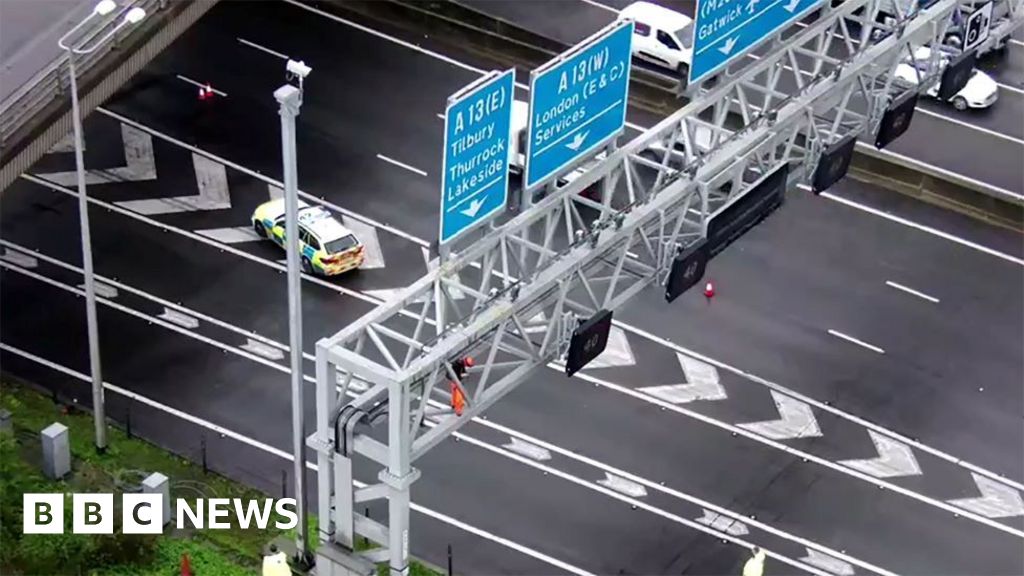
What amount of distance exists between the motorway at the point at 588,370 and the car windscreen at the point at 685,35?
11.7ft

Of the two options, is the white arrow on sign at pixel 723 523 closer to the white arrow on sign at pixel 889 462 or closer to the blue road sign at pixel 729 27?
the white arrow on sign at pixel 889 462

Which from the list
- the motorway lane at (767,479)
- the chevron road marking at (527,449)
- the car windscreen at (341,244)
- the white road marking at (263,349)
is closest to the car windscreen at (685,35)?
the car windscreen at (341,244)

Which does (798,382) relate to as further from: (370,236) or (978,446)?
(370,236)

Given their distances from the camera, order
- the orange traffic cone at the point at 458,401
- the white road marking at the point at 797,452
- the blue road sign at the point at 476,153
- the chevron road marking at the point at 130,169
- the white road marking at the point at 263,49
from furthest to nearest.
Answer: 1. the white road marking at the point at 263,49
2. the chevron road marking at the point at 130,169
3. the white road marking at the point at 797,452
4. the orange traffic cone at the point at 458,401
5. the blue road sign at the point at 476,153

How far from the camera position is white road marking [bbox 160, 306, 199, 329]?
6869 centimetres

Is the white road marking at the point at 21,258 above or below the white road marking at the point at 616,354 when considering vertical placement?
above

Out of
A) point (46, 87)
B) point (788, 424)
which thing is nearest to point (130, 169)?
point (46, 87)

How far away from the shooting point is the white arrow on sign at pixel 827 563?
61844mm

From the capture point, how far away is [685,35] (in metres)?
81.4

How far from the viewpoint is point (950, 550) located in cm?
6269

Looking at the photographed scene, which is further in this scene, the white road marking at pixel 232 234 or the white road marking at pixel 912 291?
the white road marking at pixel 232 234

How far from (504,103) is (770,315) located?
71.8 ft

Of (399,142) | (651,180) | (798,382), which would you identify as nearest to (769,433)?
(798,382)

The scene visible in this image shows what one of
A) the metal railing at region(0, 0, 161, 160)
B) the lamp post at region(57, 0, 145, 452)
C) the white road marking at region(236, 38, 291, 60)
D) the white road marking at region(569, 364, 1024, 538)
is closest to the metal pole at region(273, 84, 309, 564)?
the lamp post at region(57, 0, 145, 452)
